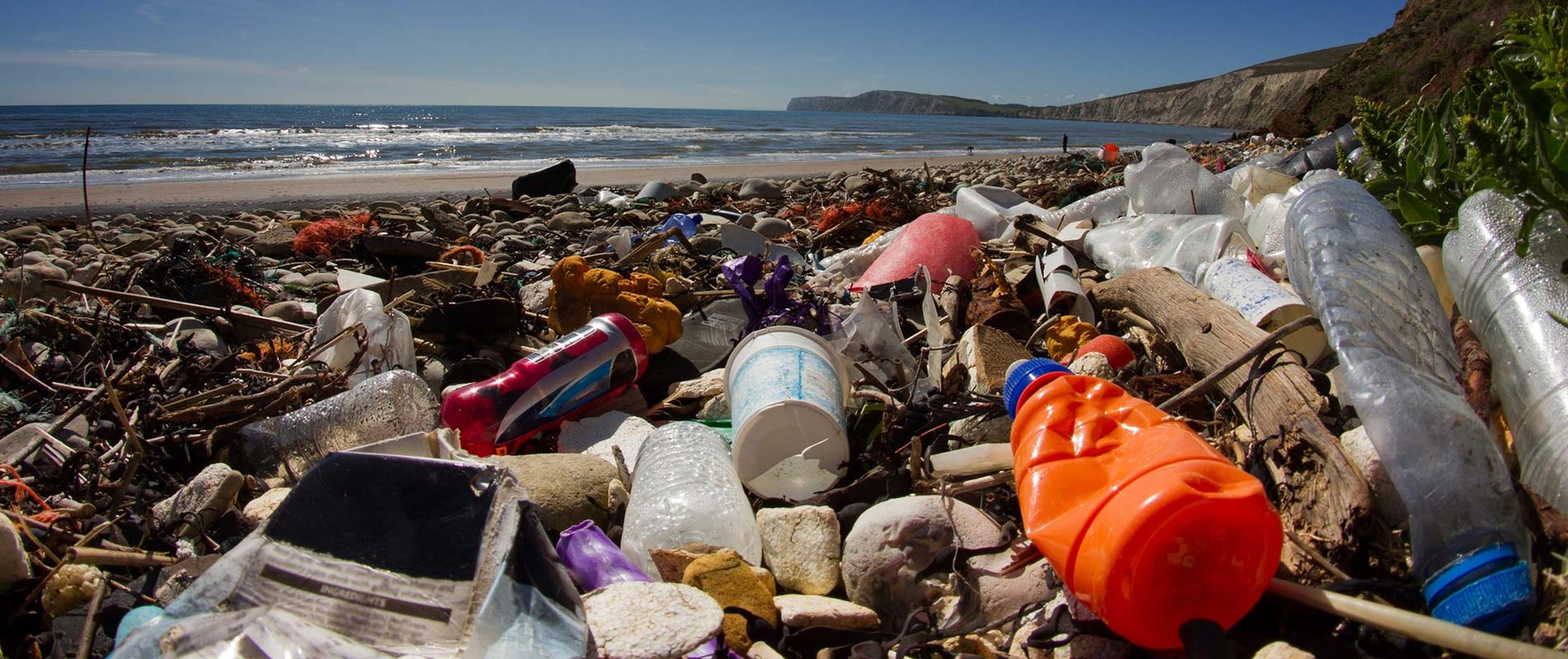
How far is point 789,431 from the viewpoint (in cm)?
193

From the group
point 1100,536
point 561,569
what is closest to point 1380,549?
point 1100,536

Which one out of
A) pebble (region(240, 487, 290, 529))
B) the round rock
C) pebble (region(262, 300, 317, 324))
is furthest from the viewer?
pebble (region(262, 300, 317, 324))

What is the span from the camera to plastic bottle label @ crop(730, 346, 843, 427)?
76.5 inches

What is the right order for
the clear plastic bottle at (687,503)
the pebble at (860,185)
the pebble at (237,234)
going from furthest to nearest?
the pebble at (860,185)
the pebble at (237,234)
the clear plastic bottle at (687,503)

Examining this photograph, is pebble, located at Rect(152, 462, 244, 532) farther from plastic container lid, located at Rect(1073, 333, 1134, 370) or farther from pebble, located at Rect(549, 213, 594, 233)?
pebble, located at Rect(549, 213, 594, 233)

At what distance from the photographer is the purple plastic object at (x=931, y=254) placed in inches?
139

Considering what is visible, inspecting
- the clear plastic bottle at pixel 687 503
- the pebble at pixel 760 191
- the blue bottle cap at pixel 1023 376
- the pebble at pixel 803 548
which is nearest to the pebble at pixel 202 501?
the clear plastic bottle at pixel 687 503

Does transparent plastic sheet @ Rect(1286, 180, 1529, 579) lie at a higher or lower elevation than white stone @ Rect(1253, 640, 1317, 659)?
higher

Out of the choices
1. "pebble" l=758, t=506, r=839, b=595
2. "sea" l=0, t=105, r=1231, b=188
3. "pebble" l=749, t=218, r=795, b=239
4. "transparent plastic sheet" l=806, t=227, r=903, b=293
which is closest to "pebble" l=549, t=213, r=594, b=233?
"pebble" l=749, t=218, r=795, b=239

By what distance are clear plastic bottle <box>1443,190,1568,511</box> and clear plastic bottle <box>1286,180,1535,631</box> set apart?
77 millimetres

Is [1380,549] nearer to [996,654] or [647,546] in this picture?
[996,654]

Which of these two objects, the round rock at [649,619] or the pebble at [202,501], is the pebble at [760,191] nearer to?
the pebble at [202,501]

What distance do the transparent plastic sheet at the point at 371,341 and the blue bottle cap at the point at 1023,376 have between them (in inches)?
80.9

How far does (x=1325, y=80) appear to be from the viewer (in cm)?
1777
